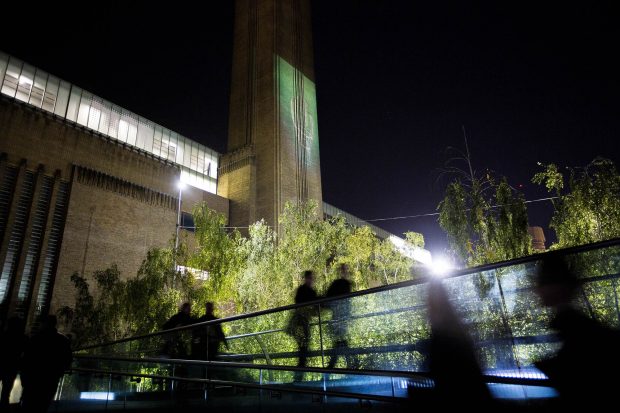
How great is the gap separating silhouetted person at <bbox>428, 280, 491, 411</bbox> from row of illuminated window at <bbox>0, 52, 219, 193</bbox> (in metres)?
28.7

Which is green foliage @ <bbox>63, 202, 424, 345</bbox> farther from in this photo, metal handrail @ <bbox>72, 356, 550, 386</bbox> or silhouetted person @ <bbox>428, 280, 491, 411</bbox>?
silhouetted person @ <bbox>428, 280, 491, 411</bbox>

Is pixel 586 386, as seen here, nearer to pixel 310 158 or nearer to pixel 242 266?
pixel 242 266

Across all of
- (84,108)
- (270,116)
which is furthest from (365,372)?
(270,116)

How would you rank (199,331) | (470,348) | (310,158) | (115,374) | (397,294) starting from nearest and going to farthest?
(470,348) → (397,294) → (199,331) → (115,374) → (310,158)

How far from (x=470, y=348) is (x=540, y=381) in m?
0.64

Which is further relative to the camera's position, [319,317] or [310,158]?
[310,158]

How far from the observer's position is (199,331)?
22.8 ft

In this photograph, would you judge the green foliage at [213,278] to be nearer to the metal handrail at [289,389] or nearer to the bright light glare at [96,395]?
the bright light glare at [96,395]

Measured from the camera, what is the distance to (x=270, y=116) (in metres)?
35.7

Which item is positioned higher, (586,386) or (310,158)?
(310,158)

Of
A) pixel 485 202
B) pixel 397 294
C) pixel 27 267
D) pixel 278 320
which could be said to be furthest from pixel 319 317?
pixel 27 267

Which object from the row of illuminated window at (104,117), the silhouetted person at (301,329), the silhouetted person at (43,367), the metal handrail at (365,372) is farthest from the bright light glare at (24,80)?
the silhouetted person at (301,329)

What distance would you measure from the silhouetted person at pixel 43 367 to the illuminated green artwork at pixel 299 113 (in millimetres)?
29999

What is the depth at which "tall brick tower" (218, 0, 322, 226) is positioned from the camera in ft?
110
